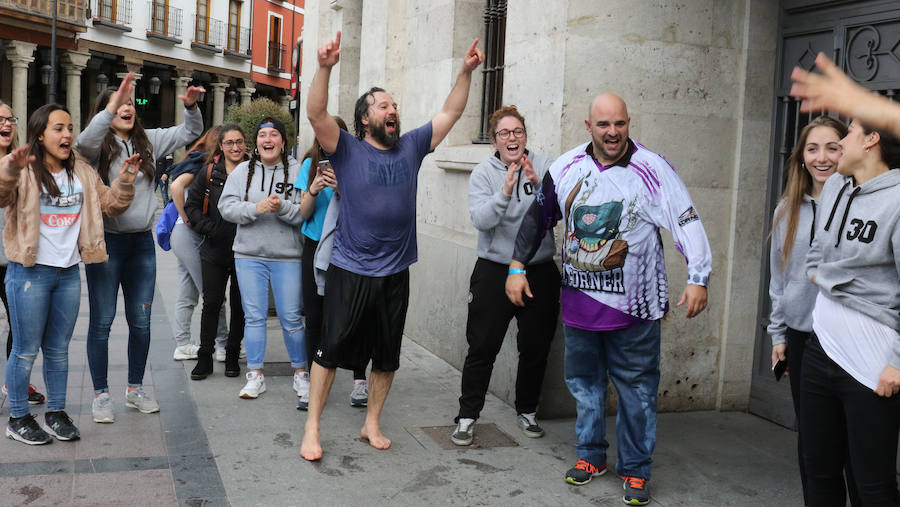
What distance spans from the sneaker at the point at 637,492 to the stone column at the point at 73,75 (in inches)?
1336

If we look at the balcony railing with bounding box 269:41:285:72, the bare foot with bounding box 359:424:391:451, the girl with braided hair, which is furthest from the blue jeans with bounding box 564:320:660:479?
the balcony railing with bounding box 269:41:285:72

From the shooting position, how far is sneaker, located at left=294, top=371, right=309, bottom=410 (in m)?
5.68

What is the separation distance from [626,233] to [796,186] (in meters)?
0.78

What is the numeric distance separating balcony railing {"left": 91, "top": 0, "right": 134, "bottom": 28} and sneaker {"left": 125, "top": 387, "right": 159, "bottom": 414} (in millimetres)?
33554

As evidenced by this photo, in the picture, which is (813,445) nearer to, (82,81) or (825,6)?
(825,6)

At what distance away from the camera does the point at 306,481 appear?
173 inches

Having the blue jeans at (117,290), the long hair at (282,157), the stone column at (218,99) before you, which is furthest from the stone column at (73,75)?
the blue jeans at (117,290)

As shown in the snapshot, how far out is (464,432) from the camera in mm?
5098

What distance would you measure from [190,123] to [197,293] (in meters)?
1.80

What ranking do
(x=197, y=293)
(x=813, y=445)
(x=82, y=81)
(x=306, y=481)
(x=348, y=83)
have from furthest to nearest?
(x=82, y=81) < (x=348, y=83) < (x=197, y=293) < (x=306, y=481) < (x=813, y=445)

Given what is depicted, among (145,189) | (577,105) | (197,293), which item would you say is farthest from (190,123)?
(577,105)

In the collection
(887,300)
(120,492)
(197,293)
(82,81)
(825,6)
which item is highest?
(82,81)

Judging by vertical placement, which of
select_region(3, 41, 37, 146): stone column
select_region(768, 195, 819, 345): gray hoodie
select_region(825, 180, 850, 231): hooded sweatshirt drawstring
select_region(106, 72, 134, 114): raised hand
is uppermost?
select_region(3, 41, 37, 146): stone column

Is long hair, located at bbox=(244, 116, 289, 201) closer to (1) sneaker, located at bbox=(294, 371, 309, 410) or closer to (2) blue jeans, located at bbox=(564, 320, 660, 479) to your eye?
(1) sneaker, located at bbox=(294, 371, 309, 410)
